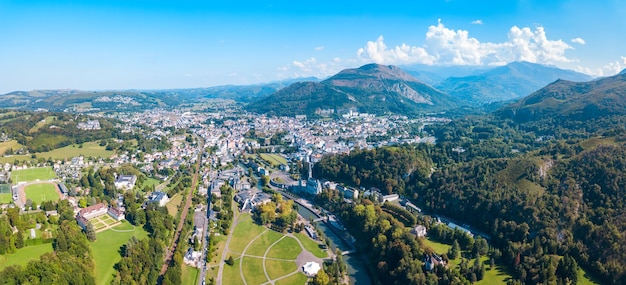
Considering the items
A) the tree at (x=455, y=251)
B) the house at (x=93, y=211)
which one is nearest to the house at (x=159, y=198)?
the house at (x=93, y=211)

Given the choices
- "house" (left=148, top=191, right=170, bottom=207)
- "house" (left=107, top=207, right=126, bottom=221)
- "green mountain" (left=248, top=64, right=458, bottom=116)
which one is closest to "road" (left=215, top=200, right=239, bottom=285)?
"house" (left=148, top=191, right=170, bottom=207)

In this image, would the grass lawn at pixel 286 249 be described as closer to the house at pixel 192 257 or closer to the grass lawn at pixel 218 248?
the grass lawn at pixel 218 248

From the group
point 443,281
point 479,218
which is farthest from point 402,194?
point 443,281

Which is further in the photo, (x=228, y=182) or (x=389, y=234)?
(x=228, y=182)

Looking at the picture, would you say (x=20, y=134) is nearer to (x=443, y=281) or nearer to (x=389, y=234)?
(x=389, y=234)

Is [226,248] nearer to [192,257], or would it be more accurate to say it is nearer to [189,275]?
[192,257]
